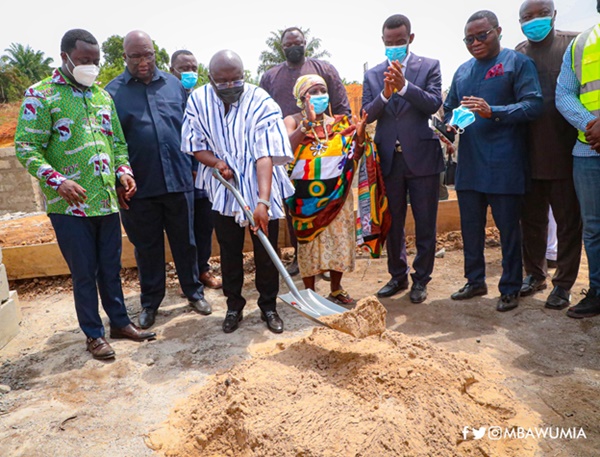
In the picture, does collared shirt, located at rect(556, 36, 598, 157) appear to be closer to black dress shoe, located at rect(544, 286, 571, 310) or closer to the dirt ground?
black dress shoe, located at rect(544, 286, 571, 310)

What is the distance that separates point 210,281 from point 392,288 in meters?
1.68

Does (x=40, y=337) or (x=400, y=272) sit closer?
(x=40, y=337)

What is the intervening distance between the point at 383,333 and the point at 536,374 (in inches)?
34.4

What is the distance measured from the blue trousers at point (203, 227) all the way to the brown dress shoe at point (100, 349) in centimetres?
146

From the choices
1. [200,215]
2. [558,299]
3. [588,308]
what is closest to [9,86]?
[200,215]

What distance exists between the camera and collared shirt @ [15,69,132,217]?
282 centimetres

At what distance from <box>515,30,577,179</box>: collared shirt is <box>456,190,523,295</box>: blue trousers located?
0.31 m

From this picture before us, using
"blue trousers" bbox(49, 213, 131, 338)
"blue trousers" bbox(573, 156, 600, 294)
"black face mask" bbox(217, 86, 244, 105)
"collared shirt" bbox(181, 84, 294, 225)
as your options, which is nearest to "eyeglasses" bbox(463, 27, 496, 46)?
"blue trousers" bbox(573, 156, 600, 294)

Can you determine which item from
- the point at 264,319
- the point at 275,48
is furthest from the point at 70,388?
the point at 275,48

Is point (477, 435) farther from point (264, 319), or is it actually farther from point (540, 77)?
point (540, 77)

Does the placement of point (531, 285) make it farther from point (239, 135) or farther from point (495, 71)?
point (239, 135)

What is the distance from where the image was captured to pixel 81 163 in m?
2.98

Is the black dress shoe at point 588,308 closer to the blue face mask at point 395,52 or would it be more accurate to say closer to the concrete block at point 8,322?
the blue face mask at point 395,52

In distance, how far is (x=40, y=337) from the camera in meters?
3.64
